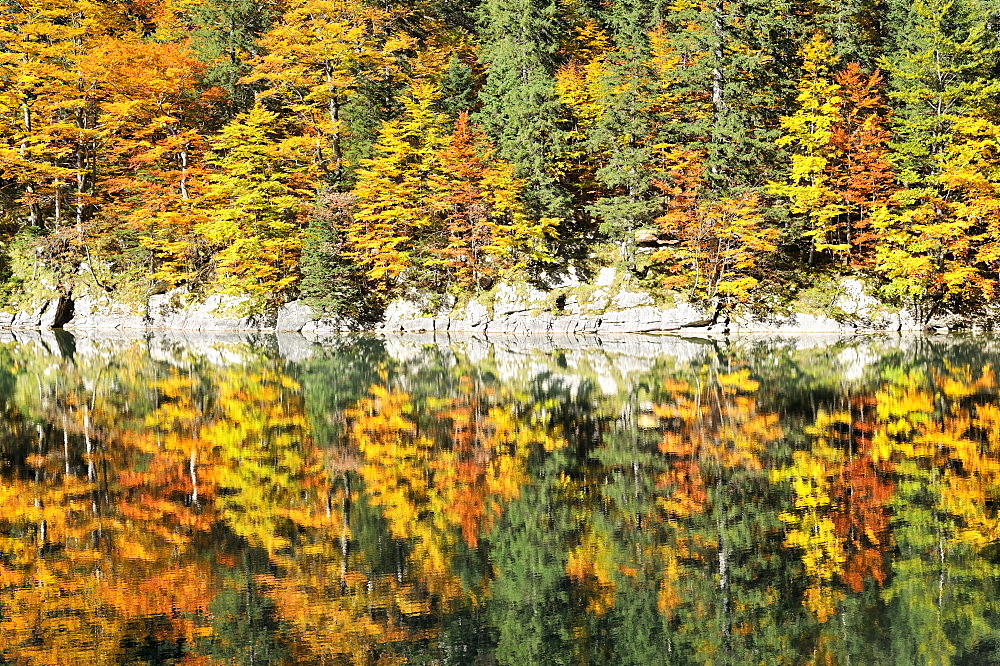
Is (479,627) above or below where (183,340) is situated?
below

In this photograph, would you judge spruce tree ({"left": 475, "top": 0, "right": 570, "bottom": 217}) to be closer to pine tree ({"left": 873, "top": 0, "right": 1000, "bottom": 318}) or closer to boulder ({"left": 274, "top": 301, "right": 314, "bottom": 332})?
boulder ({"left": 274, "top": 301, "right": 314, "bottom": 332})

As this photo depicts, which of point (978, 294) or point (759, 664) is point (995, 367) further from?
point (759, 664)

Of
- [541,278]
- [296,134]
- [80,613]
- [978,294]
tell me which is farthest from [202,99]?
[80,613]

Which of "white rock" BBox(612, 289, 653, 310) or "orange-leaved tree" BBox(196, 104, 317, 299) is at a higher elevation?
"orange-leaved tree" BBox(196, 104, 317, 299)

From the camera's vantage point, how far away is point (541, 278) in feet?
122

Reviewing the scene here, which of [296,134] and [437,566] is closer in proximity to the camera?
[437,566]

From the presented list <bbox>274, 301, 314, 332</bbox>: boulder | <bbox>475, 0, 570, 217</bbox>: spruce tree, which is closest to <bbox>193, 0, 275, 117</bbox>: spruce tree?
<bbox>274, 301, 314, 332</bbox>: boulder

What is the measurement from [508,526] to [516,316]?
94.0 feet

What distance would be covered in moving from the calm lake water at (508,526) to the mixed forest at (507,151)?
18061 millimetres

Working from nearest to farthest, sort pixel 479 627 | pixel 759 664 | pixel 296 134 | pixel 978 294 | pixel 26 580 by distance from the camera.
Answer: pixel 759 664 < pixel 479 627 < pixel 26 580 < pixel 978 294 < pixel 296 134

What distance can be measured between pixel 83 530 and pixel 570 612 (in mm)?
5295

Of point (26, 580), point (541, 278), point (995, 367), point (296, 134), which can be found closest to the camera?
point (26, 580)

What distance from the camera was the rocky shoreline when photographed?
1324 inches

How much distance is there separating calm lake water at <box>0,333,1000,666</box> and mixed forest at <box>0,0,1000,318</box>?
1806cm
